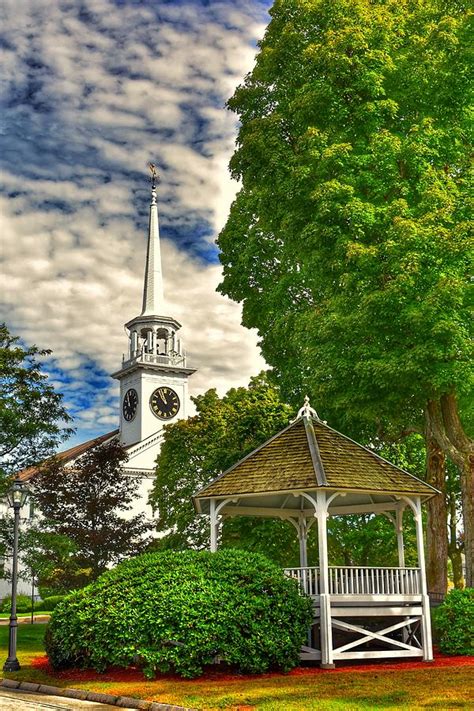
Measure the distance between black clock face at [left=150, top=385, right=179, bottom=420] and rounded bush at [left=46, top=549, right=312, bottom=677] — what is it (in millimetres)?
52632

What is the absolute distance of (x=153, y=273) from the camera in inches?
2761

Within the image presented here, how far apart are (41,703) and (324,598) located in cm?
642

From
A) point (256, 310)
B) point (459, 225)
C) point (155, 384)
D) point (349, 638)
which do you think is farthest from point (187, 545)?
point (155, 384)

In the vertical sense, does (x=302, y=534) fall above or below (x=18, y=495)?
below

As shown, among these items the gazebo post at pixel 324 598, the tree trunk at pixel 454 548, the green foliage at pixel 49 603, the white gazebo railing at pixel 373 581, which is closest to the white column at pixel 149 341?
the green foliage at pixel 49 603

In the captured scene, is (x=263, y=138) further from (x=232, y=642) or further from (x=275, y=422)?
(x=232, y=642)

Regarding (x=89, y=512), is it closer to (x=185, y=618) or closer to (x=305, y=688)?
(x=185, y=618)

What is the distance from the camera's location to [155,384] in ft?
227

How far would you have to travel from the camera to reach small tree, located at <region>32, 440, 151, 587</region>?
31047mm

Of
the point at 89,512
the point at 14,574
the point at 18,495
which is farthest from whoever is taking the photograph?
the point at 89,512

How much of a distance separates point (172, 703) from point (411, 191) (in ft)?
46.5

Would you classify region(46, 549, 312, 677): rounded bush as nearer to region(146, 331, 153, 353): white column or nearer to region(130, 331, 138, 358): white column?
region(146, 331, 153, 353): white column

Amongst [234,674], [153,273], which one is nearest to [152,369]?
[153,273]

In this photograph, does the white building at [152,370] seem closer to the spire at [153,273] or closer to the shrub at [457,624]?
the spire at [153,273]
